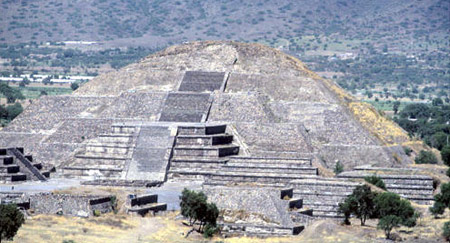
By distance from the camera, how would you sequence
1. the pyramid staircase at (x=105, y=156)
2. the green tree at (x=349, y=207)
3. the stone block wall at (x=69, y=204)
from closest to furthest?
the stone block wall at (x=69, y=204) → the green tree at (x=349, y=207) → the pyramid staircase at (x=105, y=156)

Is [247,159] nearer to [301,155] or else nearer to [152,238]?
[301,155]

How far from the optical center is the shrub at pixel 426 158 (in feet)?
245

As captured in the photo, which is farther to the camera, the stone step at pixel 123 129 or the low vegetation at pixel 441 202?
the stone step at pixel 123 129

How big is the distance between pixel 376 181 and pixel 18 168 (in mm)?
18740

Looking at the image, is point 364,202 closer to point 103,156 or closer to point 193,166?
point 193,166

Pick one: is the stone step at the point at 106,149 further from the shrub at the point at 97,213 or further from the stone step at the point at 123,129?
the shrub at the point at 97,213

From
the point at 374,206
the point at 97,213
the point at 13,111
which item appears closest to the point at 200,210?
the point at 97,213

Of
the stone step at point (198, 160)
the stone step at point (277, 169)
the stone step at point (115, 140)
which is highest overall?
the stone step at point (115, 140)

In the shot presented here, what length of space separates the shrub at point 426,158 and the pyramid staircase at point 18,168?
22.5m

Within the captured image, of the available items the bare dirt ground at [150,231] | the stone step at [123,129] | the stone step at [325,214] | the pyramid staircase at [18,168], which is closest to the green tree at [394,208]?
the bare dirt ground at [150,231]

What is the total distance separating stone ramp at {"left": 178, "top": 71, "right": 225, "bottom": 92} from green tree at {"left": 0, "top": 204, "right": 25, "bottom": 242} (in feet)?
105

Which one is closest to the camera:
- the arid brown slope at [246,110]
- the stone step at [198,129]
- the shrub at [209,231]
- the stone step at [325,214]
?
the shrub at [209,231]

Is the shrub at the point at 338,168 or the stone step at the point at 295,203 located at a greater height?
the shrub at the point at 338,168

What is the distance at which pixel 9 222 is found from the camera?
4594 cm
